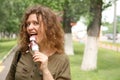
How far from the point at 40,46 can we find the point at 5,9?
30564 millimetres

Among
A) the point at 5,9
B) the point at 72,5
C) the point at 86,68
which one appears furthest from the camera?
the point at 5,9

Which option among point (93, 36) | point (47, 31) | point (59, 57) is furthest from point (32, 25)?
point (93, 36)

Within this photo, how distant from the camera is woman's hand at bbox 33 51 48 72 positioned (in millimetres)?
2973

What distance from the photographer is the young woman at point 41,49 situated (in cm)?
317

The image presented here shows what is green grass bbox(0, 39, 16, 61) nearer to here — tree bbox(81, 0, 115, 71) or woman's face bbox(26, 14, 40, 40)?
tree bbox(81, 0, 115, 71)

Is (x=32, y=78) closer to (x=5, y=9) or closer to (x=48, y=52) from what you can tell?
(x=48, y=52)

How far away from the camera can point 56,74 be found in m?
3.19

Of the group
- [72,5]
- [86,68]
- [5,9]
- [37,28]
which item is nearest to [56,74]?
[37,28]

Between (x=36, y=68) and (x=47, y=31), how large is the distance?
31 centimetres

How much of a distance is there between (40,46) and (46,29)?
0.15 meters

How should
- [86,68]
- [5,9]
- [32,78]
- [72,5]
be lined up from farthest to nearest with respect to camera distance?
[5,9], [72,5], [86,68], [32,78]

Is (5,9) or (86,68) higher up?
(5,9)

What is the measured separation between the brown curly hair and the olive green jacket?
0.28ft

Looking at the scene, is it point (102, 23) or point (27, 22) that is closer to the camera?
point (27, 22)
